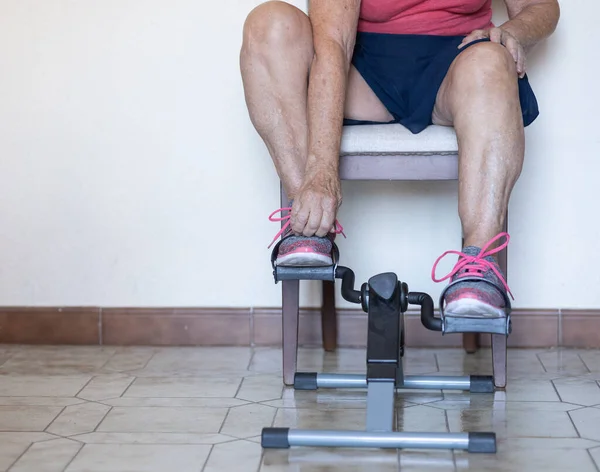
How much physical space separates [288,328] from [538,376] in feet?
1.79

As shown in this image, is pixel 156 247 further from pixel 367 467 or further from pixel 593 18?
pixel 593 18

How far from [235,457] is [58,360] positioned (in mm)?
807

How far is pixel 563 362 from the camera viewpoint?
6.50 ft

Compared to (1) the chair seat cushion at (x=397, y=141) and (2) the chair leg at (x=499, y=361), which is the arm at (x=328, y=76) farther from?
(2) the chair leg at (x=499, y=361)

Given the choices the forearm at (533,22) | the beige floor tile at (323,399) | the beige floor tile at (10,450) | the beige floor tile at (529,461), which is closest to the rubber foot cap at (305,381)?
the beige floor tile at (323,399)

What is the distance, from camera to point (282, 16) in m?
1.69

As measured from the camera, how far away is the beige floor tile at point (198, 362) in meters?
1.93

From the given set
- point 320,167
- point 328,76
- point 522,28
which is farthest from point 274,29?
point 522,28

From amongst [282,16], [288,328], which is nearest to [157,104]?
[282,16]

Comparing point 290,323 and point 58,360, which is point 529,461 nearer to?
point 290,323

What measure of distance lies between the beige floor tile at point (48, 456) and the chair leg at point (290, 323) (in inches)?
18.9

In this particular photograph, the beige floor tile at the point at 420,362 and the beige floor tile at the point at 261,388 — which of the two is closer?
the beige floor tile at the point at 261,388

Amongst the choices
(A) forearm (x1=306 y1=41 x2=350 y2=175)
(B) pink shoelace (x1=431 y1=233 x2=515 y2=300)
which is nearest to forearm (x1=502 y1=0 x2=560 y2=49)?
(A) forearm (x1=306 y1=41 x2=350 y2=175)

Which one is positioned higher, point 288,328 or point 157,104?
point 157,104
